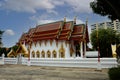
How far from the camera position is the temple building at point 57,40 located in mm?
47500

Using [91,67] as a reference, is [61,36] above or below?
above

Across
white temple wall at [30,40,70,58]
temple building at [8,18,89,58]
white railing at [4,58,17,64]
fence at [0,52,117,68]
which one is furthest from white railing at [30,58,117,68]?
white temple wall at [30,40,70,58]

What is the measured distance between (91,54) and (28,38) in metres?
15.6

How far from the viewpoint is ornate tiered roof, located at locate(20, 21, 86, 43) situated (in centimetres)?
4726

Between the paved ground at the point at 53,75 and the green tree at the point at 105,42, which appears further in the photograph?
the green tree at the point at 105,42

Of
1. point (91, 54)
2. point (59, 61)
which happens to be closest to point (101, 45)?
point (91, 54)

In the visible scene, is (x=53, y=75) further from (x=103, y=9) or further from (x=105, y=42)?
(x=105, y=42)

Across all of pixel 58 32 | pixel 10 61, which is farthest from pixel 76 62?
pixel 58 32

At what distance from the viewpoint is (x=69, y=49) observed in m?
48.3

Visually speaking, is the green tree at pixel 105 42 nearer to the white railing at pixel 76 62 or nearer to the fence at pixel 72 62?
the fence at pixel 72 62

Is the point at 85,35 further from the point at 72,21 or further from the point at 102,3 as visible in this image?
the point at 102,3

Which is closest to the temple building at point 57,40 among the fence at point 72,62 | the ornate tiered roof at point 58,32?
the ornate tiered roof at point 58,32

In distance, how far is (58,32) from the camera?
1951 inches

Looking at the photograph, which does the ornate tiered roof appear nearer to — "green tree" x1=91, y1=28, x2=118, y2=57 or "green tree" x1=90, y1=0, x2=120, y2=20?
"green tree" x1=91, y1=28, x2=118, y2=57
